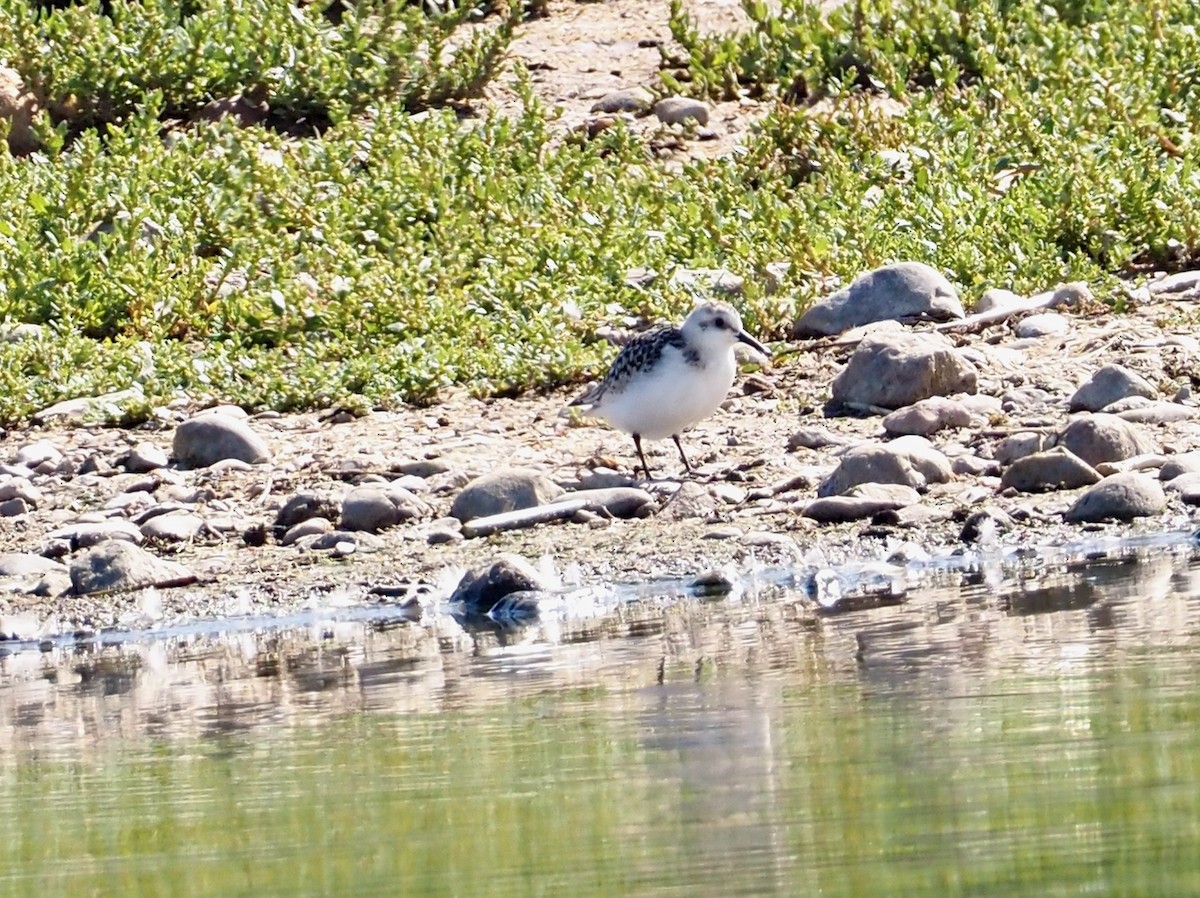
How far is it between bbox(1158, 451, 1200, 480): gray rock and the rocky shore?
17mm

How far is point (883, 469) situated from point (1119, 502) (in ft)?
3.12

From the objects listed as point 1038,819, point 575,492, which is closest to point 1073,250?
point 575,492

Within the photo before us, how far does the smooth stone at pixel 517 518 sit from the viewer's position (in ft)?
29.0

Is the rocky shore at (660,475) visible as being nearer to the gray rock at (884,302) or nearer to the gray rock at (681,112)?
the gray rock at (884,302)

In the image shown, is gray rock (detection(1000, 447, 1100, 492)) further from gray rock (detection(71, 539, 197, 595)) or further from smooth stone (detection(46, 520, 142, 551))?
smooth stone (detection(46, 520, 142, 551))

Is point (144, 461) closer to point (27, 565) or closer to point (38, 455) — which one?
point (38, 455)

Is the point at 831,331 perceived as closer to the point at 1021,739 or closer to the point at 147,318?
the point at 147,318

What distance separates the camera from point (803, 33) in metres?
15.0

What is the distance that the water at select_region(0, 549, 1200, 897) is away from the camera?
3863 millimetres

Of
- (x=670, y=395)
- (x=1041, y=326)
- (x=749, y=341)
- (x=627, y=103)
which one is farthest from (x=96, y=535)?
(x=627, y=103)

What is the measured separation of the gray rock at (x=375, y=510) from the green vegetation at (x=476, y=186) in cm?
165

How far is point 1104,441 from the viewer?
8820 mm

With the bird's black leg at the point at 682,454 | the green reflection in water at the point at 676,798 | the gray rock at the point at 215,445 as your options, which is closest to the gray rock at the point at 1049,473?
the bird's black leg at the point at 682,454

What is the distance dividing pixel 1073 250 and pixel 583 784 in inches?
301
